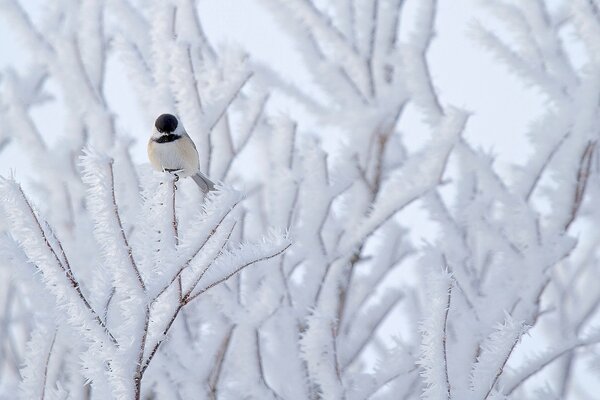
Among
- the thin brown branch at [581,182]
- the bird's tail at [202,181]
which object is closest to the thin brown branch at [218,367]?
the bird's tail at [202,181]

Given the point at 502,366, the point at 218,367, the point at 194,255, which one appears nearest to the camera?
the point at 194,255

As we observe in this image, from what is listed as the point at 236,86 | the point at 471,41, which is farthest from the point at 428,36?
the point at 236,86

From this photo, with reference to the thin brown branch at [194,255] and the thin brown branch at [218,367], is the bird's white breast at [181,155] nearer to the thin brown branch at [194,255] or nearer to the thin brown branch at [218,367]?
→ the thin brown branch at [218,367]

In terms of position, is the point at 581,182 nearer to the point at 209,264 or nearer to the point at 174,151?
the point at 174,151

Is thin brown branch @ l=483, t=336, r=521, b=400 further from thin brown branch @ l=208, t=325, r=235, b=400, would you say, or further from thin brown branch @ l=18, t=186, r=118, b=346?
thin brown branch @ l=208, t=325, r=235, b=400

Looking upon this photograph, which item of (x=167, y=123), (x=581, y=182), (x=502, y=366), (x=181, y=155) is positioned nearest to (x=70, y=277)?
(x=502, y=366)

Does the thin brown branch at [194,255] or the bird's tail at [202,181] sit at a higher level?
the bird's tail at [202,181]

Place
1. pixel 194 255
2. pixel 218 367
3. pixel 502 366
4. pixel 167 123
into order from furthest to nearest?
1. pixel 167 123
2. pixel 218 367
3. pixel 502 366
4. pixel 194 255

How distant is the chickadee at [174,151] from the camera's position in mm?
2371

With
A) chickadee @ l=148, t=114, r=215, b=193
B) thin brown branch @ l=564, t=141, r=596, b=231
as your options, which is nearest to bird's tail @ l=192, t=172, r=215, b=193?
chickadee @ l=148, t=114, r=215, b=193

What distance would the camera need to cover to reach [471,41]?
2719 millimetres

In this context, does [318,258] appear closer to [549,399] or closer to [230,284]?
[230,284]

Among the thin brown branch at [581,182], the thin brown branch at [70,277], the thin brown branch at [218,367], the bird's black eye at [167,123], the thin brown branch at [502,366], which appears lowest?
the thin brown branch at [502,366]

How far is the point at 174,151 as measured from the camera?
2.37 metres
